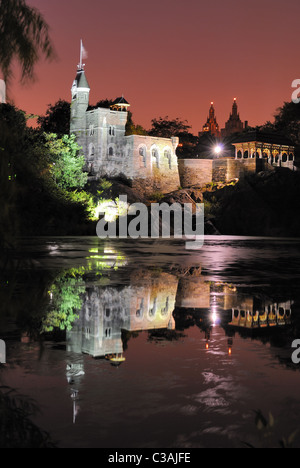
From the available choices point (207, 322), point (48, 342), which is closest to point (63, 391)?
point (48, 342)

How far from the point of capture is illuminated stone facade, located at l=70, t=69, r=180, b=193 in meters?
68.6

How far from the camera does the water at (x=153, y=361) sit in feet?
14.7

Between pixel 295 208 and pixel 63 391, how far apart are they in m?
59.8

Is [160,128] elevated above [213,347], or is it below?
above

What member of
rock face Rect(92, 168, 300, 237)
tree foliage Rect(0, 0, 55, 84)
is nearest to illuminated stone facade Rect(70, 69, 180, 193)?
rock face Rect(92, 168, 300, 237)

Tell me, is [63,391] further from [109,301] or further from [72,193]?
[72,193]

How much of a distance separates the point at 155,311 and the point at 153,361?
336cm

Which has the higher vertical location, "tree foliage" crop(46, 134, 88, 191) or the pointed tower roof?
the pointed tower roof

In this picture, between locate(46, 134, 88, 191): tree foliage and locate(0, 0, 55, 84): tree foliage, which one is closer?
locate(0, 0, 55, 84): tree foliage

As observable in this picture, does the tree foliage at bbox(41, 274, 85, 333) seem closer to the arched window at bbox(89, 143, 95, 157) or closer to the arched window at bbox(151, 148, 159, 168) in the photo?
the arched window at bbox(89, 143, 95, 157)

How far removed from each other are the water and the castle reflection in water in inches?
0.8

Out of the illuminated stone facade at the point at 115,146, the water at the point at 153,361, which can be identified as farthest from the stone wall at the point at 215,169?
the water at the point at 153,361

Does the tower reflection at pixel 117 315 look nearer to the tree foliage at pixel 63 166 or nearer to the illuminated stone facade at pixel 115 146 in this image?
the tree foliage at pixel 63 166

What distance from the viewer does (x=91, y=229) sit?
51.1 meters
